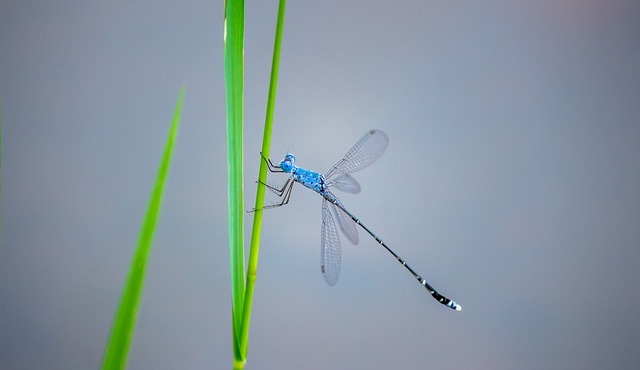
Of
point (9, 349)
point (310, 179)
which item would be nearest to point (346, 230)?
point (310, 179)

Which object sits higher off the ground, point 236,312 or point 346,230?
point 346,230

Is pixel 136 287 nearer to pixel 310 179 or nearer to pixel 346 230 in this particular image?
pixel 310 179

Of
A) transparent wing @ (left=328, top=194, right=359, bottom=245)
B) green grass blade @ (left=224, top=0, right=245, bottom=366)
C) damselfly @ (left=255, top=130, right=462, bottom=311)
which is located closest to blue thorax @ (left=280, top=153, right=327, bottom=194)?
damselfly @ (left=255, top=130, right=462, bottom=311)

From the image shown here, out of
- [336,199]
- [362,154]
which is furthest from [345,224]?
[362,154]

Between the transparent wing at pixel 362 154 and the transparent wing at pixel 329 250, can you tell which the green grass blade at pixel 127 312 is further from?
the transparent wing at pixel 362 154

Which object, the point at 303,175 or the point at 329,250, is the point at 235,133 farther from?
the point at 329,250

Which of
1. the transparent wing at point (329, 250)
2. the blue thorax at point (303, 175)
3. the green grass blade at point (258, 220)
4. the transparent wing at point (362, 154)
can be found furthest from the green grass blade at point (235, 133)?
the transparent wing at point (362, 154)
